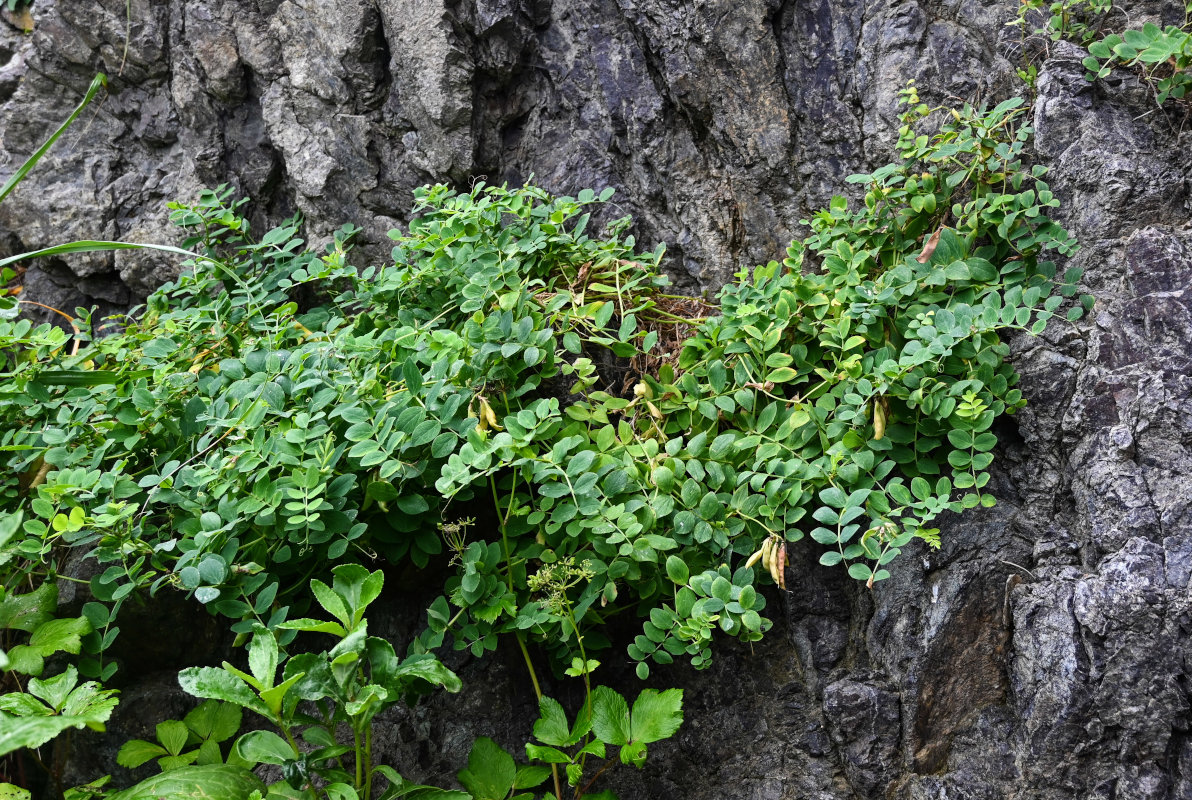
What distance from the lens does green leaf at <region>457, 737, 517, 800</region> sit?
2.05 m

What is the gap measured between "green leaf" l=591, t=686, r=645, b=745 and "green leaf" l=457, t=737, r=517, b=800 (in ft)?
0.84

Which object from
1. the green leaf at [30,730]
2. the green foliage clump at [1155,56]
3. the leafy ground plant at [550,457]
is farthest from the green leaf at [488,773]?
the green foliage clump at [1155,56]

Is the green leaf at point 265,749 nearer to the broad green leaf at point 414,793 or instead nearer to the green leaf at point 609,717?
the broad green leaf at point 414,793

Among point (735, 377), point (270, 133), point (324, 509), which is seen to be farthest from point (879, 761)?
point (270, 133)

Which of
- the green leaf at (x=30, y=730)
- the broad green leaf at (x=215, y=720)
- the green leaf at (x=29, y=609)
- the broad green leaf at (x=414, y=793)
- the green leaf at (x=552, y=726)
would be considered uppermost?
the green leaf at (x=30, y=730)

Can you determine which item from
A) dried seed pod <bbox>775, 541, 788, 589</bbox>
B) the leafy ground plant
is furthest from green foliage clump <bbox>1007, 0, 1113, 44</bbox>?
dried seed pod <bbox>775, 541, 788, 589</bbox>

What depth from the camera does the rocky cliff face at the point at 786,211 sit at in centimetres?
200

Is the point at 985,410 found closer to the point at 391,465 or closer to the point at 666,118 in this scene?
the point at 391,465

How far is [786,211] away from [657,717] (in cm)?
188

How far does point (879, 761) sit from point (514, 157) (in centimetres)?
262

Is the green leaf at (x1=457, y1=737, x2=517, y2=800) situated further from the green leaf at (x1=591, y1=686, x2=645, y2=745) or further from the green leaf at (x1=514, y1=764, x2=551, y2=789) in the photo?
the green leaf at (x1=591, y1=686, x2=645, y2=745)

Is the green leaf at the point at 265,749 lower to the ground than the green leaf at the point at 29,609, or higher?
lower

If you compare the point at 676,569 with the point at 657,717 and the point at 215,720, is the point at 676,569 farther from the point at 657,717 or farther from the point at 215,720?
the point at 215,720

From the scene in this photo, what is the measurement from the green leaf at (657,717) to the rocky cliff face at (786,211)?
400 millimetres
